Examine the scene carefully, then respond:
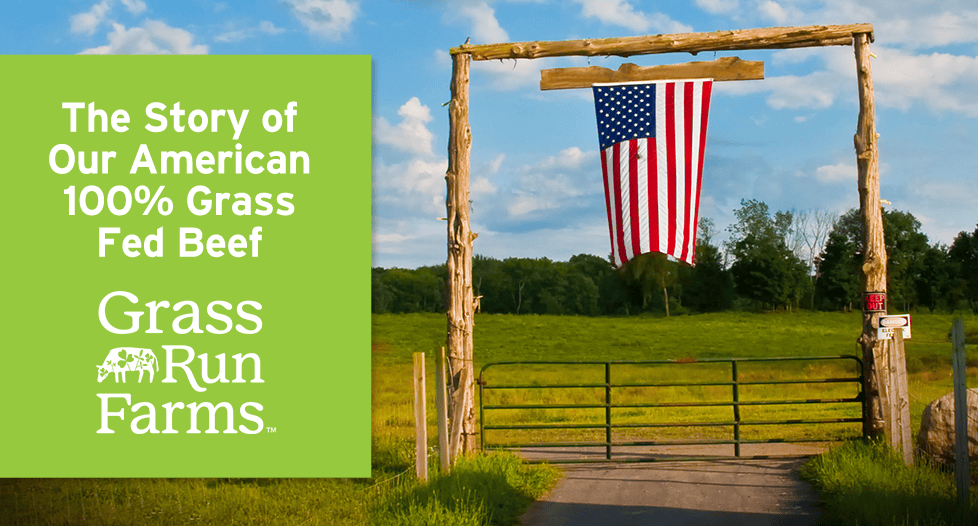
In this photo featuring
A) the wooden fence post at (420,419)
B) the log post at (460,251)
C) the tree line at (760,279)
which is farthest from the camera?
the tree line at (760,279)

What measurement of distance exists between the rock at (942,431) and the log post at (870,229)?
1.11m

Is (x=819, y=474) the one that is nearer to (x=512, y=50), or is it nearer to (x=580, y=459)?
(x=580, y=459)

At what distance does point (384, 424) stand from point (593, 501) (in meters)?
8.97

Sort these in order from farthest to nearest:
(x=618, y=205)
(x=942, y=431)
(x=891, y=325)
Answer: (x=618, y=205), (x=891, y=325), (x=942, y=431)

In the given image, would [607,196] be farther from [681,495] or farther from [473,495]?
[473,495]

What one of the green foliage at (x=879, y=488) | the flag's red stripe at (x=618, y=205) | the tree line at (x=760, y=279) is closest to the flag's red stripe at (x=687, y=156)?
the flag's red stripe at (x=618, y=205)

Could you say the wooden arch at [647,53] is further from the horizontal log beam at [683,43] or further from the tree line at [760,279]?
the tree line at [760,279]

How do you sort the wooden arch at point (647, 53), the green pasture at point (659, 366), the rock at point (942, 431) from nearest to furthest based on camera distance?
the rock at point (942, 431), the wooden arch at point (647, 53), the green pasture at point (659, 366)

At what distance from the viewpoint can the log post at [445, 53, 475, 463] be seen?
11148mm

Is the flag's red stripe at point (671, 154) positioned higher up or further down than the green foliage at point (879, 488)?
higher up

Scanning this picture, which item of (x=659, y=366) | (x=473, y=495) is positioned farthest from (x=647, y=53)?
(x=659, y=366)

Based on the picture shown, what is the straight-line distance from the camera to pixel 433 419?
1738cm

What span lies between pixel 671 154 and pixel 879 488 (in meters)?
4.65

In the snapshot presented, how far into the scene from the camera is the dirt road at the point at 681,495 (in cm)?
853
